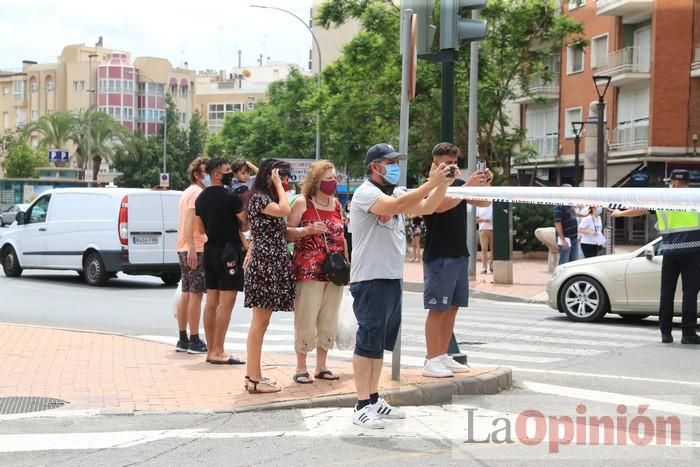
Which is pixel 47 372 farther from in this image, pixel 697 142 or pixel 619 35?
pixel 619 35

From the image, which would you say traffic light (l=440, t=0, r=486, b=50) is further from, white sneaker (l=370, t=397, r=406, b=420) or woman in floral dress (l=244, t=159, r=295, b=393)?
white sneaker (l=370, t=397, r=406, b=420)

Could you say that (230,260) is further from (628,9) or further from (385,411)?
(628,9)

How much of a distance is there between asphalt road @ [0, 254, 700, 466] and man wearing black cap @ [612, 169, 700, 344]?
305mm

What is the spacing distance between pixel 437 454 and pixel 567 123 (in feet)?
142

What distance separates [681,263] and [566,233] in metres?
8.23

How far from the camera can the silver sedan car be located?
12.4 m

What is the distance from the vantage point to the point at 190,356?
Result: 31.0 feet

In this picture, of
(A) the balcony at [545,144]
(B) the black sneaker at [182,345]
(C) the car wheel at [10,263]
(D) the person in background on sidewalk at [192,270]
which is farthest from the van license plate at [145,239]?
(A) the balcony at [545,144]

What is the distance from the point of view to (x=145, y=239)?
18.0 metres

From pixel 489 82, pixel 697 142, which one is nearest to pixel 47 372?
pixel 489 82

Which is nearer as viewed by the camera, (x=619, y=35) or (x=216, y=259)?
(x=216, y=259)

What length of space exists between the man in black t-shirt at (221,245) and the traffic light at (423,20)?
83.3 inches

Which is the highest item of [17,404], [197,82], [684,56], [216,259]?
[197,82]

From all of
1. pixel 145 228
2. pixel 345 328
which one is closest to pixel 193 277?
pixel 345 328
